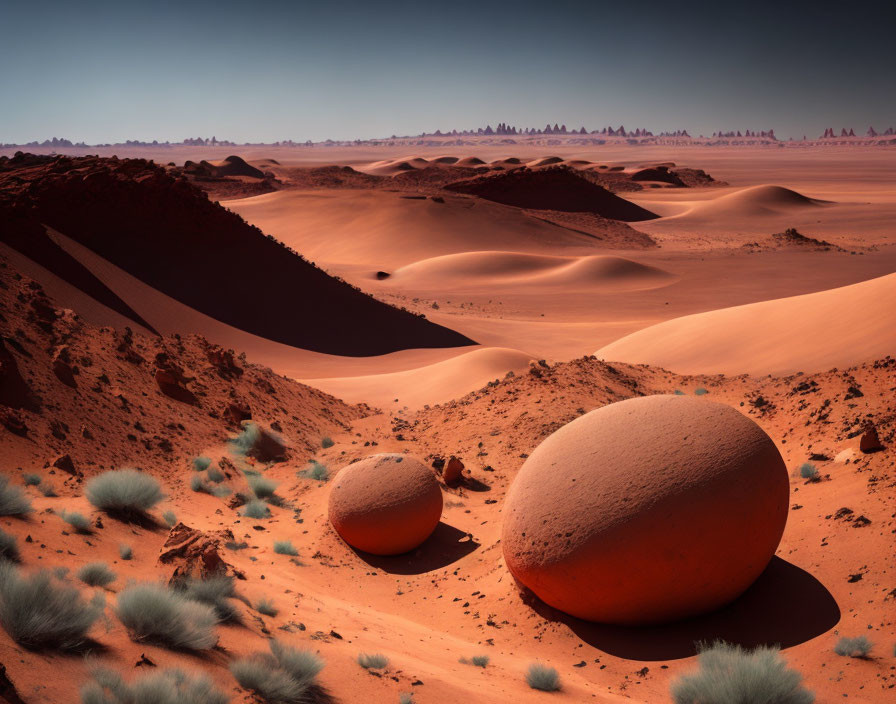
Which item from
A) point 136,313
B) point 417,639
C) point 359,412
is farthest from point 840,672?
point 136,313

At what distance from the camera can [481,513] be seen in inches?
397

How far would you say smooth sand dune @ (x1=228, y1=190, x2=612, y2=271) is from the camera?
4594cm

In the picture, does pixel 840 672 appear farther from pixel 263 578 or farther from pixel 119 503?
pixel 119 503

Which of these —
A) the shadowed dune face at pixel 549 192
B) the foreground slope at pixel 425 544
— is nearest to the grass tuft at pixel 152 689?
the foreground slope at pixel 425 544

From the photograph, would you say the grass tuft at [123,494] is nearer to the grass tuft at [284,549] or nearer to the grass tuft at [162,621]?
the grass tuft at [284,549]

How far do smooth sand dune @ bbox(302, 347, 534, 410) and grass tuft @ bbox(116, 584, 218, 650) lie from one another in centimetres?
1154

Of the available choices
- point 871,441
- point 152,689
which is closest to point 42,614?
point 152,689

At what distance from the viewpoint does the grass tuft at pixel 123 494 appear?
6.64 m

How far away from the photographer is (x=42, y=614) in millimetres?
3789

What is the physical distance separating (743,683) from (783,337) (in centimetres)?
1206

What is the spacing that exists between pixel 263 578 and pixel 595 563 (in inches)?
115

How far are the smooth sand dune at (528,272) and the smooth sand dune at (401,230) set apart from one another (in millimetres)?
4940

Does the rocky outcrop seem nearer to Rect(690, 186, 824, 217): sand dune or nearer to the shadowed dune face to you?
the shadowed dune face

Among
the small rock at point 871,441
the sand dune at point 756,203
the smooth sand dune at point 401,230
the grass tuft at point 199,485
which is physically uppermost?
the sand dune at point 756,203
